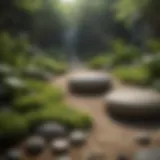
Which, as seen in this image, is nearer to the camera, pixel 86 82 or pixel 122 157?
pixel 122 157

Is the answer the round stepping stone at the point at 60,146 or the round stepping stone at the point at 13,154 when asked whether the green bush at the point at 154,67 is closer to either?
the round stepping stone at the point at 60,146

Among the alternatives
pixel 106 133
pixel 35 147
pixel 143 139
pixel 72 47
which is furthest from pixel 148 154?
pixel 72 47

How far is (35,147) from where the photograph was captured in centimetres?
160

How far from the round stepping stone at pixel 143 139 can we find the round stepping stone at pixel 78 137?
0.64ft

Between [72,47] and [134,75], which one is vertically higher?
[72,47]

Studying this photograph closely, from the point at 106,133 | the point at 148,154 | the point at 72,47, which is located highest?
the point at 72,47

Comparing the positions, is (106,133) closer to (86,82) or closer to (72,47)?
(86,82)

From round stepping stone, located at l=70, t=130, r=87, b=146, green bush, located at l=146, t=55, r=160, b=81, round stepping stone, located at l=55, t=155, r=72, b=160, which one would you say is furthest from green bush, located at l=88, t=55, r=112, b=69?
round stepping stone, located at l=55, t=155, r=72, b=160

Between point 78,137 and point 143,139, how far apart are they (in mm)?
238

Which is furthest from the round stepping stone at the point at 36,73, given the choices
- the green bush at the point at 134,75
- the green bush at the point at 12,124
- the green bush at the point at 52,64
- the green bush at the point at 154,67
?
the green bush at the point at 154,67

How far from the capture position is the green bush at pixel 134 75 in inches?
64.7

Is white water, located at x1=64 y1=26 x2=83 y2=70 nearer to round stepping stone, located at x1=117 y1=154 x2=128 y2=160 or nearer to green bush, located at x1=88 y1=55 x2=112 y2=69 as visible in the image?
green bush, located at x1=88 y1=55 x2=112 y2=69

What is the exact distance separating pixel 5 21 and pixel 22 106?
37 cm

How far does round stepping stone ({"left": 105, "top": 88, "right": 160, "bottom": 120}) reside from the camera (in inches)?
62.8
